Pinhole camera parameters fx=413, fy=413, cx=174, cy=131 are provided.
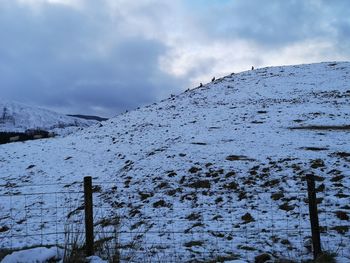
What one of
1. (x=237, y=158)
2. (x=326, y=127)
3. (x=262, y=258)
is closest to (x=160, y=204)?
(x=237, y=158)

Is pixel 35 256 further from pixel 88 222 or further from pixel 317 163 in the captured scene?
pixel 317 163

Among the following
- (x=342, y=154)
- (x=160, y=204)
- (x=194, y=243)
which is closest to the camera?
(x=194, y=243)

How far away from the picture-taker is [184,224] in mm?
11281

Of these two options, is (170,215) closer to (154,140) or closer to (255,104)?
(154,140)

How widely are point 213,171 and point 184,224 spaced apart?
19.6 feet

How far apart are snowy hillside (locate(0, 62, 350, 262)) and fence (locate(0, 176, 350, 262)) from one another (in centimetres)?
4

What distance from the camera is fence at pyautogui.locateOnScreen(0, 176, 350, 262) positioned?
8.33 metres

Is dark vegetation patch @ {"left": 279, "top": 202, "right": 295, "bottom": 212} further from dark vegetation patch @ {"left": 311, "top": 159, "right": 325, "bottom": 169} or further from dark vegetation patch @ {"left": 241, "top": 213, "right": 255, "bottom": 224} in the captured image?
dark vegetation patch @ {"left": 311, "top": 159, "right": 325, "bottom": 169}

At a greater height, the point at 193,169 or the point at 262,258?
the point at 193,169

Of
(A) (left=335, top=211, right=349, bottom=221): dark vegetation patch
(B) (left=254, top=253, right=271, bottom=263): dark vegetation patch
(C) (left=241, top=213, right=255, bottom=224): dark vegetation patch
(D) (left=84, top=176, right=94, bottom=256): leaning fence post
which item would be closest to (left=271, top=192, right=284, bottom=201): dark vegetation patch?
(C) (left=241, top=213, right=255, bottom=224): dark vegetation patch

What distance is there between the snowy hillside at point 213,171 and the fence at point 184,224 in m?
0.04

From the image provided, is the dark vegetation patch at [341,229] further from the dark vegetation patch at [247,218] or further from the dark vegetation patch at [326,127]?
the dark vegetation patch at [326,127]

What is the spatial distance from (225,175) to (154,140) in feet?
32.6

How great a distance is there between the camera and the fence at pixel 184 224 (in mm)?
8328
